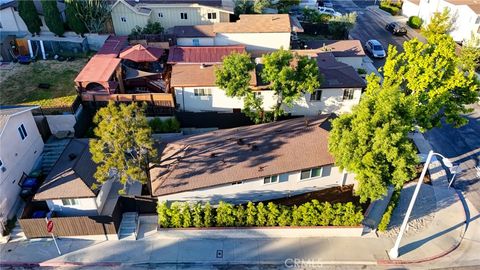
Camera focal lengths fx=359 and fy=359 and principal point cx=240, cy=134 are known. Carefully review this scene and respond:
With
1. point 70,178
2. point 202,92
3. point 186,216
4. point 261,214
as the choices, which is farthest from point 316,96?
point 70,178

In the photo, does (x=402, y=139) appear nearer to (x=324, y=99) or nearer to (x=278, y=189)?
(x=278, y=189)

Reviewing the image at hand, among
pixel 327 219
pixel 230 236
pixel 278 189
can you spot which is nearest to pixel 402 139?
pixel 327 219

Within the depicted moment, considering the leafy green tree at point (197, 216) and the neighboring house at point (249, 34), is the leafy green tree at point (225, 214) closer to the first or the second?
the leafy green tree at point (197, 216)

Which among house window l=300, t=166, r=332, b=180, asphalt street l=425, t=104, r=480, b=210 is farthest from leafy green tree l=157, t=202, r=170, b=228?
asphalt street l=425, t=104, r=480, b=210

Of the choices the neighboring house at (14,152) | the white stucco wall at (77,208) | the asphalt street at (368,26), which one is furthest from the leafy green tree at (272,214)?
the asphalt street at (368,26)

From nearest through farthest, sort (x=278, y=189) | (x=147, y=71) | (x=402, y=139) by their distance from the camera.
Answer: (x=402, y=139)
(x=278, y=189)
(x=147, y=71)

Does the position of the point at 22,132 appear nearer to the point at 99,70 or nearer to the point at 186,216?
the point at 99,70
